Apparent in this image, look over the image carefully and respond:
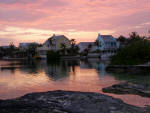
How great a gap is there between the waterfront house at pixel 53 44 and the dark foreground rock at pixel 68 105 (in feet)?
→ 229

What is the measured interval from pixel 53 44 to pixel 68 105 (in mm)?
73660

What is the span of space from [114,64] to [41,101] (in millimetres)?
20487

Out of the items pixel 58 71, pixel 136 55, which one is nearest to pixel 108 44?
pixel 136 55

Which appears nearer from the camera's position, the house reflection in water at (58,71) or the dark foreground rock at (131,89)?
the dark foreground rock at (131,89)

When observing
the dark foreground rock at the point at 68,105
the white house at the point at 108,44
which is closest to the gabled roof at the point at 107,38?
the white house at the point at 108,44

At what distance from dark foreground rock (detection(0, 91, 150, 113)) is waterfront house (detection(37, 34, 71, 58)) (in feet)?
229

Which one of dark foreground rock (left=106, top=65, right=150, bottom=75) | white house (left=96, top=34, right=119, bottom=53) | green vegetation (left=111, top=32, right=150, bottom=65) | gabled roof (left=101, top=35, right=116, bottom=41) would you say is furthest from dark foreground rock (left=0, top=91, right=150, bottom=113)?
gabled roof (left=101, top=35, right=116, bottom=41)

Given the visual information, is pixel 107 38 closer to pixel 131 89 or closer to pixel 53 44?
pixel 53 44

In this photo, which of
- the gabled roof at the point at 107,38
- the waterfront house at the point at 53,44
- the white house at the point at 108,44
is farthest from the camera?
the waterfront house at the point at 53,44

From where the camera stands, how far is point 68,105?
817 cm

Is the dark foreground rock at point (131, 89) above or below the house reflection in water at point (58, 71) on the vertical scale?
above

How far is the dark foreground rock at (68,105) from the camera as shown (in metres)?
7.48

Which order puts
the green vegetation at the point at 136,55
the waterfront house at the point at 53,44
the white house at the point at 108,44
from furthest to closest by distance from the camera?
the waterfront house at the point at 53,44, the white house at the point at 108,44, the green vegetation at the point at 136,55

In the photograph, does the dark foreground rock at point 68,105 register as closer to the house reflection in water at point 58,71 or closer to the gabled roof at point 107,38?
the house reflection in water at point 58,71
